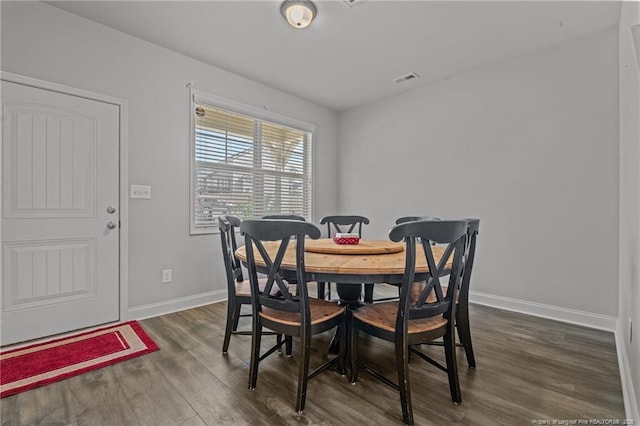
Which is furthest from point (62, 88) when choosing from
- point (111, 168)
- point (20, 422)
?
point (20, 422)

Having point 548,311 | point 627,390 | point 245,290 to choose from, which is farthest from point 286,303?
point 548,311

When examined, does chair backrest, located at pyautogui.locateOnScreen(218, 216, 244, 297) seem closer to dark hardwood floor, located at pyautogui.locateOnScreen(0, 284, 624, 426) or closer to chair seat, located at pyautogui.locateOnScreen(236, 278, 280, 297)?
chair seat, located at pyautogui.locateOnScreen(236, 278, 280, 297)

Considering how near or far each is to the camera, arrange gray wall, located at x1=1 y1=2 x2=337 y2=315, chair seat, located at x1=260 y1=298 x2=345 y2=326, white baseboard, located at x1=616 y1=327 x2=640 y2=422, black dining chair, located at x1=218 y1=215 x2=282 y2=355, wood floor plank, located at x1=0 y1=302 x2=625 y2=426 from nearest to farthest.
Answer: white baseboard, located at x1=616 y1=327 x2=640 y2=422, wood floor plank, located at x1=0 y1=302 x2=625 y2=426, chair seat, located at x1=260 y1=298 x2=345 y2=326, black dining chair, located at x1=218 y1=215 x2=282 y2=355, gray wall, located at x1=1 y1=2 x2=337 y2=315

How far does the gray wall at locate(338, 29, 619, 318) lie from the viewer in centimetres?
267

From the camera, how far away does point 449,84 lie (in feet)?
11.8

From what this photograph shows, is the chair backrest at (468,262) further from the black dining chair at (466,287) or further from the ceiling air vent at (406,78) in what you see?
the ceiling air vent at (406,78)

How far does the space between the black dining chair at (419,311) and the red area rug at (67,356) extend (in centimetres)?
166

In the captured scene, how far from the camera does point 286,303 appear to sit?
62.4 inches

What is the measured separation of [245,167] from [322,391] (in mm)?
2726

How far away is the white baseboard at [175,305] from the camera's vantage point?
2807mm

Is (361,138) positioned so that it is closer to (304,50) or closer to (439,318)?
(304,50)

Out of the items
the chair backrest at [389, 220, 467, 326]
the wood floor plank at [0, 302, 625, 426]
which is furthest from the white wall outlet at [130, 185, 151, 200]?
the chair backrest at [389, 220, 467, 326]

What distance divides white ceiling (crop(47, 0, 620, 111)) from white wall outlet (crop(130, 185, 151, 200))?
138 cm

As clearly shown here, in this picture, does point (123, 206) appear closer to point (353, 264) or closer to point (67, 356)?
point (67, 356)
